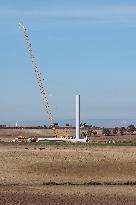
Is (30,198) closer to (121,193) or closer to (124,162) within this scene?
(121,193)

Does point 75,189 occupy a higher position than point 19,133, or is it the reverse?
point 19,133

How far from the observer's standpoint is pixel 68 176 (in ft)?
177

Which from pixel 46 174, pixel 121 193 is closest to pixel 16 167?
pixel 46 174

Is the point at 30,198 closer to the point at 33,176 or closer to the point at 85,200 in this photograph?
the point at 85,200

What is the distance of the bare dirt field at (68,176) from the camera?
42.4m

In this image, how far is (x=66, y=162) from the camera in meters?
58.9

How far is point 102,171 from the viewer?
5581 cm

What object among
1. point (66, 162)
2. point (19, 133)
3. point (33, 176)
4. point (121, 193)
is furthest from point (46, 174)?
point (19, 133)

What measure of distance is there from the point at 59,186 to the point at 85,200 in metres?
7.49

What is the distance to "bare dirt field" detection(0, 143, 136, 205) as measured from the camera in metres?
42.4

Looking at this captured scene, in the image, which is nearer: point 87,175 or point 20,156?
point 87,175

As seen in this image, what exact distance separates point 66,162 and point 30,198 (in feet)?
56.1

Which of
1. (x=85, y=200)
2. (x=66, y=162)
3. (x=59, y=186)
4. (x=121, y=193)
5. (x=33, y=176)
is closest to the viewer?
(x=85, y=200)

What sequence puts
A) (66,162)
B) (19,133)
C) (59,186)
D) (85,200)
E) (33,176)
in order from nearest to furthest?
(85,200)
(59,186)
(33,176)
(66,162)
(19,133)
